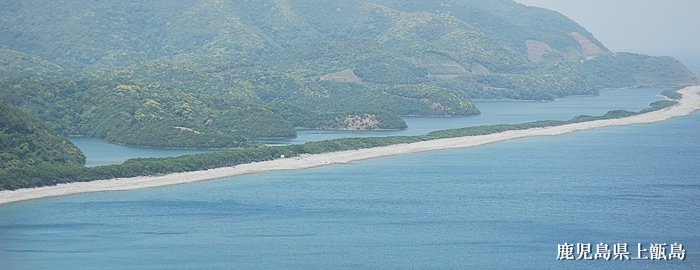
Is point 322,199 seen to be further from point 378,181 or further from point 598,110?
point 598,110

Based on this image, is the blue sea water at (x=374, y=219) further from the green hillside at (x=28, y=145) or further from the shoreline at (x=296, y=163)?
the green hillside at (x=28, y=145)

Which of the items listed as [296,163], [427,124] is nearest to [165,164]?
[296,163]

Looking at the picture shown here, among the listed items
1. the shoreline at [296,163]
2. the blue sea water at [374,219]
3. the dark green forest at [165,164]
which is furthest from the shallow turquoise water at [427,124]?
the blue sea water at [374,219]

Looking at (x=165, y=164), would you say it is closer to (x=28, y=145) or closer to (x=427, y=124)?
(x=28, y=145)

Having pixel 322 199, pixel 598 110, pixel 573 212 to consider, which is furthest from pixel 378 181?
pixel 598 110

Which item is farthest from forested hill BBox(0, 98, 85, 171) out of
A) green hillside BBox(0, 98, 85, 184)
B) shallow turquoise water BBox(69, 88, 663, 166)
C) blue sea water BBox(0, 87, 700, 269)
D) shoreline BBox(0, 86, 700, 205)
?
blue sea water BBox(0, 87, 700, 269)

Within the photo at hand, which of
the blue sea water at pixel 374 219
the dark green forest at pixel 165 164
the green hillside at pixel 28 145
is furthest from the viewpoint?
the green hillside at pixel 28 145
